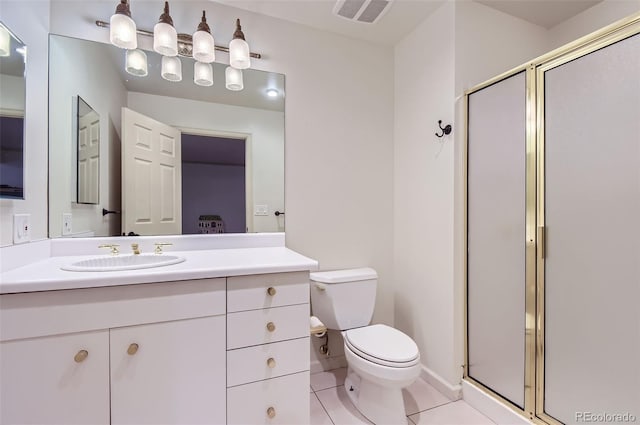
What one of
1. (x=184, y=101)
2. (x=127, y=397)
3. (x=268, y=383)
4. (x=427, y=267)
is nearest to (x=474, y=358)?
(x=427, y=267)

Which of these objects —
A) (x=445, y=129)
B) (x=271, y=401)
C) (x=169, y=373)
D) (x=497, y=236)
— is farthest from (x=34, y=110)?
(x=497, y=236)

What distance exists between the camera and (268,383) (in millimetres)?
1219

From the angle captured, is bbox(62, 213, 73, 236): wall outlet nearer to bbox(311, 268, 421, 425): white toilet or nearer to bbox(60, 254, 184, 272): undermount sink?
bbox(60, 254, 184, 272): undermount sink

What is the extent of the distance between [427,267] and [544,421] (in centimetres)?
88

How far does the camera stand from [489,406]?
5.10 feet

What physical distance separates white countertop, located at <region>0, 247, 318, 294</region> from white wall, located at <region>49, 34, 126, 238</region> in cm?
21

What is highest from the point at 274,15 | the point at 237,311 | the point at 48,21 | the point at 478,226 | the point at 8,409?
the point at 274,15

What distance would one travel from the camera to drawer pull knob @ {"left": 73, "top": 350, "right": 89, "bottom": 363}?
957mm

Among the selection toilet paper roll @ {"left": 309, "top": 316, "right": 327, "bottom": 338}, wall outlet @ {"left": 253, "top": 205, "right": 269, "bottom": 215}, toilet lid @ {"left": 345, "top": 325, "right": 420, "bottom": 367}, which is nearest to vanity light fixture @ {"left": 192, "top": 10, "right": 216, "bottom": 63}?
wall outlet @ {"left": 253, "top": 205, "right": 269, "bottom": 215}

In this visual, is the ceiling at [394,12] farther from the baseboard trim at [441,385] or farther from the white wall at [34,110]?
the baseboard trim at [441,385]

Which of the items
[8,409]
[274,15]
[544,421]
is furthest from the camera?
[274,15]

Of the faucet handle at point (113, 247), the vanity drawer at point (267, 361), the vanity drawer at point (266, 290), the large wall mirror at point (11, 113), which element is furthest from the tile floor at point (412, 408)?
the large wall mirror at point (11, 113)

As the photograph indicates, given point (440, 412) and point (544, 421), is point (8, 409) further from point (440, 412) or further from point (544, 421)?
point (544, 421)

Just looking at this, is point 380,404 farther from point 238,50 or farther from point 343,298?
point 238,50
